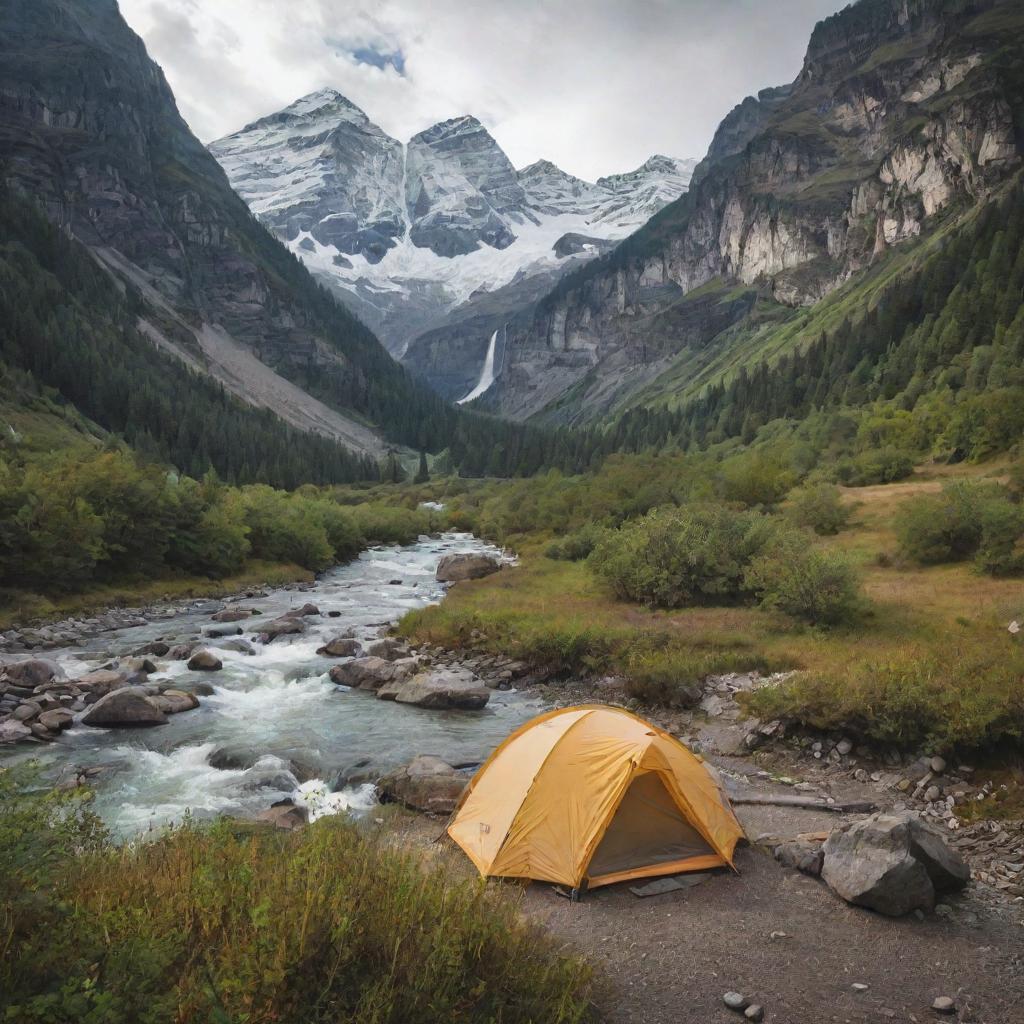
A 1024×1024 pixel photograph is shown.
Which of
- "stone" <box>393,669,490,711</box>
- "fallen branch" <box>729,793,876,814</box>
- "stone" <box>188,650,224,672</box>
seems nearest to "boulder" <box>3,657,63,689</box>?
"stone" <box>188,650,224,672</box>

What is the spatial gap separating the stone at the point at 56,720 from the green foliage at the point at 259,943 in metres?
13.9

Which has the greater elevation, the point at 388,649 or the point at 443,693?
the point at 388,649

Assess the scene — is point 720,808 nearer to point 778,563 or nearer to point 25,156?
point 778,563

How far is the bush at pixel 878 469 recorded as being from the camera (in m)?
61.1

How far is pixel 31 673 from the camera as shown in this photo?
74.5 feet

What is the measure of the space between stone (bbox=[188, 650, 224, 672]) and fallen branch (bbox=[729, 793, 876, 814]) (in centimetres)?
1987

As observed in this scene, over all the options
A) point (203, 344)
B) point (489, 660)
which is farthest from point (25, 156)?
point (489, 660)

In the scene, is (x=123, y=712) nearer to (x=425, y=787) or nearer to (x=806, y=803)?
(x=425, y=787)

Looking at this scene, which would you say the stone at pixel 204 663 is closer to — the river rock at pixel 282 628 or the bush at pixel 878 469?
the river rock at pixel 282 628

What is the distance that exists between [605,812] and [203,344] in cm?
21020

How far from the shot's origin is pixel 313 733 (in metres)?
20.0

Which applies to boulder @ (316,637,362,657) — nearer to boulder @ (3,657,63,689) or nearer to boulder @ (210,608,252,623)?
boulder @ (210,608,252,623)

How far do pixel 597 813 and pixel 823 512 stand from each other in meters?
39.8

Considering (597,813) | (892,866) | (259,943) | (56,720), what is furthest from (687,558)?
(259,943)
